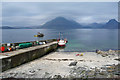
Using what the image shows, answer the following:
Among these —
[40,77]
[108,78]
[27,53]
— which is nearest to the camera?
[108,78]

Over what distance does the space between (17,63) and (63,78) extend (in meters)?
8.25

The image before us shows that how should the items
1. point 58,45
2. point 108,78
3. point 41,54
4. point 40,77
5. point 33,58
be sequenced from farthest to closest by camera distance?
1. point 58,45
2. point 41,54
3. point 33,58
4. point 40,77
5. point 108,78

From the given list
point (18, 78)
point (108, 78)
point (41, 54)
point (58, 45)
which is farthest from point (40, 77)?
point (58, 45)

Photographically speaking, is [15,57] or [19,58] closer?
[15,57]

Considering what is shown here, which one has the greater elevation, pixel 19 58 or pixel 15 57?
pixel 15 57

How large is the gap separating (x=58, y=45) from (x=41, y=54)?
54.7 feet

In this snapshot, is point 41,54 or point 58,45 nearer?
point 41,54

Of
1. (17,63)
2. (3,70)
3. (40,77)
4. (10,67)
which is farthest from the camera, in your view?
(17,63)

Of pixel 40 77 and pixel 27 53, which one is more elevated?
pixel 27 53

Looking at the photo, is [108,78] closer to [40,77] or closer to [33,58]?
[40,77]

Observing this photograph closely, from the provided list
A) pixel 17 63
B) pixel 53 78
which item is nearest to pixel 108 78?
pixel 53 78

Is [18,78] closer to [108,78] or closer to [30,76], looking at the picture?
[30,76]

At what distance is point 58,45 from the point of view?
131 ft

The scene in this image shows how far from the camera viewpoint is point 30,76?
12352mm
